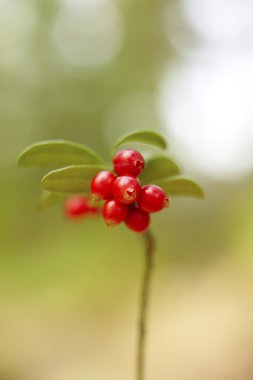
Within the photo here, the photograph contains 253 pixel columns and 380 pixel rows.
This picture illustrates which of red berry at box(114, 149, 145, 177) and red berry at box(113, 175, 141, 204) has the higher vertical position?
red berry at box(114, 149, 145, 177)

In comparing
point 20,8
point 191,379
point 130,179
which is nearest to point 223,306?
point 191,379

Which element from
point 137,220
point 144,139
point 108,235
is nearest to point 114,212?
point 137,220

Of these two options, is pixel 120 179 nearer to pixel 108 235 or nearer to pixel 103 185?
pixel 103 185

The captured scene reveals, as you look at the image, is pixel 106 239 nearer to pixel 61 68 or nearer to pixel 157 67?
pixel 61 68

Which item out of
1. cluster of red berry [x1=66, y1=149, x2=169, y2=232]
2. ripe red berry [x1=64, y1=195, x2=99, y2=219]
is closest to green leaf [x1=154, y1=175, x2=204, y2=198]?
cluster of red berry [x1=66, y1=149, x2=169, y2=232]

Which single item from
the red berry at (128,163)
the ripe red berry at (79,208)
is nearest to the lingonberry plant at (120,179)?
the red berry at (128,163)

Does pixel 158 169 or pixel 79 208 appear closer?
pixel 158 169

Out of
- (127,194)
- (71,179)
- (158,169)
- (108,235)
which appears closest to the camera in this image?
(127,194)

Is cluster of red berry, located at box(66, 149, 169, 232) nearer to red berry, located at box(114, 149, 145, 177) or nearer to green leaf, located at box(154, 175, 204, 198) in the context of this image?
red berry, located at box(114, 149, 145, 177)
